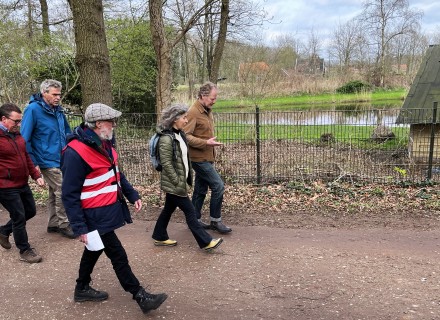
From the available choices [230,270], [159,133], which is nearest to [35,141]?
[159,133]

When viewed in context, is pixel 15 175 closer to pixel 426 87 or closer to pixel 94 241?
pixel 94 241

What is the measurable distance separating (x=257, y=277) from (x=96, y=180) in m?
1.87

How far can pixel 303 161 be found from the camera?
8.05 m

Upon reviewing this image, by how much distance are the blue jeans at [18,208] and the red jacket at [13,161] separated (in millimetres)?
82

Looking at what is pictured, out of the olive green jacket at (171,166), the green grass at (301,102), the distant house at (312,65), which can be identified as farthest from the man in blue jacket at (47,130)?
the distant house at (312,65)

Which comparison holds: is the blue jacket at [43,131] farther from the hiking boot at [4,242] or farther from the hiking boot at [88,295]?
the hiking boot at [88,295]

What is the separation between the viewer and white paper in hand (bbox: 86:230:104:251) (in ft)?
10.5

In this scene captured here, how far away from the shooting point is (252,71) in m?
19.2

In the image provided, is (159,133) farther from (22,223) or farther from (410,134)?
(410,134)

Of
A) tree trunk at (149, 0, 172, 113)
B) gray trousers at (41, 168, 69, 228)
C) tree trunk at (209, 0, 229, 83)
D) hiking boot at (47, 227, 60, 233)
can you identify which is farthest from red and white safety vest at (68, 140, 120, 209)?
tree trunk at (209, 0, 229, 83)

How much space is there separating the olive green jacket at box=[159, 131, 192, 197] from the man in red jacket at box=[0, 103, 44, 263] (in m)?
1.49

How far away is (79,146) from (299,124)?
5800 mm

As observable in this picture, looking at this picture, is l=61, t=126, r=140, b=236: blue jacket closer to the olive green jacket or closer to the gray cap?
the gray cap

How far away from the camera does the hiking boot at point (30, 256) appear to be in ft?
14.4
